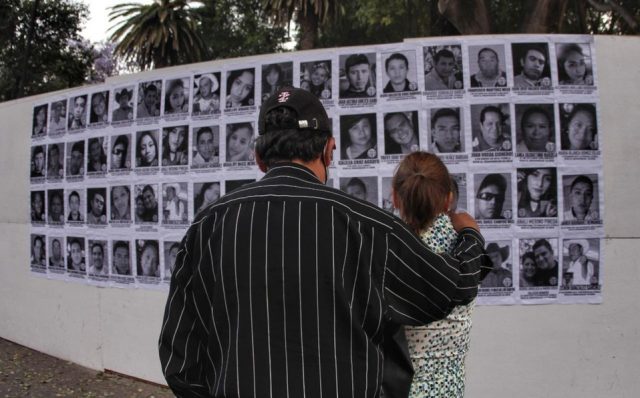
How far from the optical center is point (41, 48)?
16.1 metres

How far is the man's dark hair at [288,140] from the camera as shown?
1570mm

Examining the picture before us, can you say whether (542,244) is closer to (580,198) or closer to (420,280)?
(580,198)

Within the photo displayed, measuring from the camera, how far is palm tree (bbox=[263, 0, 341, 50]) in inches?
575

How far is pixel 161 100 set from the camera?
13.8 feet

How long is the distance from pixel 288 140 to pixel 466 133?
6.70 feet

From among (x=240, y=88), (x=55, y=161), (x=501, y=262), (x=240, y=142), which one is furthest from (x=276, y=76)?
(x=55, y=161)

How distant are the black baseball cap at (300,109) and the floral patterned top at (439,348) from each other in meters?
0.53

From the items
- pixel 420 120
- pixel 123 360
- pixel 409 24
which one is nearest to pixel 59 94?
pixel 123 360

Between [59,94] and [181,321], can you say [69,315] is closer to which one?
[59,94]

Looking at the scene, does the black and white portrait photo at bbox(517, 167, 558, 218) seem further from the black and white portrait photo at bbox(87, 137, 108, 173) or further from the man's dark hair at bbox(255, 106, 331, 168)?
the black and white portrait photo at bbox(87, 137, 108, 173)

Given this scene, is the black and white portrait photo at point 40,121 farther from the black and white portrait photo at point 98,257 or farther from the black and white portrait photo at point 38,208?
the black and white portrait photo at point 98,257

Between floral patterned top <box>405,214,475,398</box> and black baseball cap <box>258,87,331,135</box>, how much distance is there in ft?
1.73

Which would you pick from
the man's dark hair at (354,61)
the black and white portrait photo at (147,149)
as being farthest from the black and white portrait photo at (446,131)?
the black and white portrait photo at (147,149)

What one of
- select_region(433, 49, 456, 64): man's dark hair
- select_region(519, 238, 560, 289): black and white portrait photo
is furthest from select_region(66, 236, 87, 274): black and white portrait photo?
select_region(519, 238, 560, 289): black and white portrait photo
